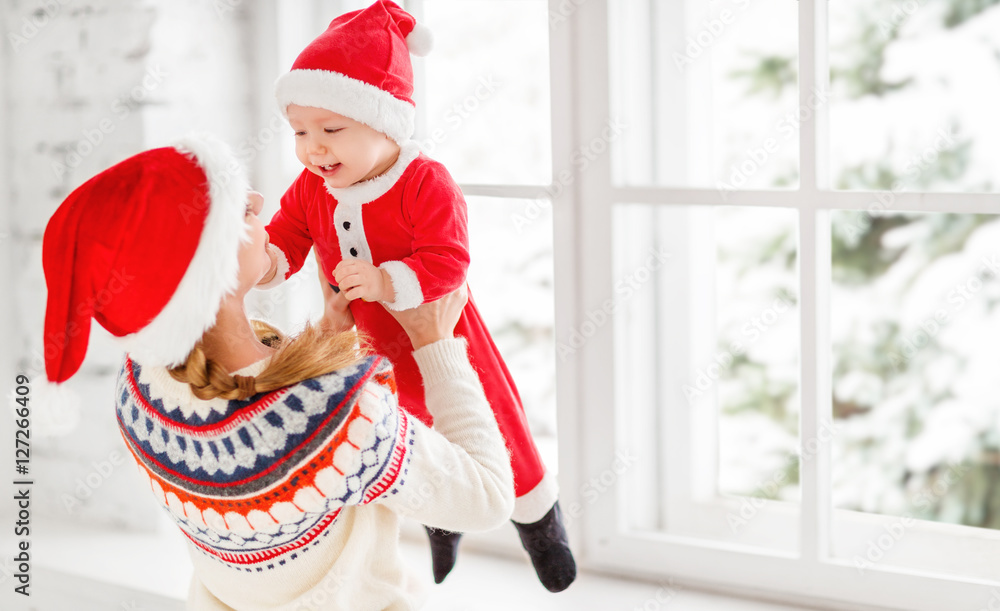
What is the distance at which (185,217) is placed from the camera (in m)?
1.01

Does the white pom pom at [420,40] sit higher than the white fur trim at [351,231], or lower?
higher

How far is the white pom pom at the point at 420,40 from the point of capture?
3.95 feet

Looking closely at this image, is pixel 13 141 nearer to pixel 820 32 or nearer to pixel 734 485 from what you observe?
pixel 820 32

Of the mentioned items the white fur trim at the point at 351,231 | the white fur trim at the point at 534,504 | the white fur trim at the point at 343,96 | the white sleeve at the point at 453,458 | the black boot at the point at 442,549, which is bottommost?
the black boot at the point at 442,549

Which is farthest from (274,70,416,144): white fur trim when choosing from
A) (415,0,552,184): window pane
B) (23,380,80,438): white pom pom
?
(415,0,552,184): window pane

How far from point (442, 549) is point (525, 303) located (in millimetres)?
1646

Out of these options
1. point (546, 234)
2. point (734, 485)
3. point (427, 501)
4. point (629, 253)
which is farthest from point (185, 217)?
point (734, 485)

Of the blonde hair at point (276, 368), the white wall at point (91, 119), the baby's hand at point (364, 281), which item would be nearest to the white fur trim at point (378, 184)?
the baby's hand at point (364, 281)

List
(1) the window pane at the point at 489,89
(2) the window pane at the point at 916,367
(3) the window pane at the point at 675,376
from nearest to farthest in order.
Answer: (3) the window pane at the point at 675,376, (1) the window pane at the point at 489,89, (2) the window pane at the point at 916,367

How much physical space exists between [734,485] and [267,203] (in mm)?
1674

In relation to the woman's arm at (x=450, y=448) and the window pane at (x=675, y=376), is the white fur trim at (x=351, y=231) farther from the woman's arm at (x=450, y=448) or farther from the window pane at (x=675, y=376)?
the window pane at (x=675, y=376)

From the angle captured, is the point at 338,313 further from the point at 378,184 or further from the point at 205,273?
the point at 205,273

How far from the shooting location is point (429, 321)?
1.18 metres

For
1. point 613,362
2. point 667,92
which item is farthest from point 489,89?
point 613,362
